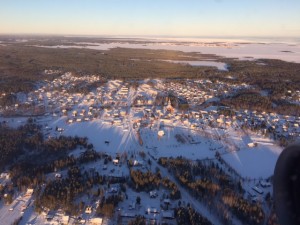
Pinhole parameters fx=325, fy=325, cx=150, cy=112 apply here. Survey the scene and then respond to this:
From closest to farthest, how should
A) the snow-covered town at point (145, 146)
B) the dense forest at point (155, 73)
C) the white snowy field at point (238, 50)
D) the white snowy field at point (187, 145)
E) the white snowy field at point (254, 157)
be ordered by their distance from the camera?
1. the snow-covered town at point (145, 146)
2. the white snowy field at point (254, 157)
3. the white snowy field at point (187, 145)
4. the dense forest at point (155, 73)
5. the white snowy field at point (238, 50)

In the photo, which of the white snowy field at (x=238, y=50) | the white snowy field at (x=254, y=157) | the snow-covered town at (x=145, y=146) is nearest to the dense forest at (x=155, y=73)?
the snow-covered town at (x=145, y=146)

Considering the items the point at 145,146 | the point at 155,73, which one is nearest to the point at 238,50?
the point at 155,73

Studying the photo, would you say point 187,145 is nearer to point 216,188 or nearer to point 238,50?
point 216,188

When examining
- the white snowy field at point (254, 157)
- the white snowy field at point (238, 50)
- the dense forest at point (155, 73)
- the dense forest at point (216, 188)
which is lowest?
the white snowy field at point (238, 50)

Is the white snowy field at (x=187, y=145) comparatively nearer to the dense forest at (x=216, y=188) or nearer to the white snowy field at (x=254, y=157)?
the white snowy field at (x=254, y=157)

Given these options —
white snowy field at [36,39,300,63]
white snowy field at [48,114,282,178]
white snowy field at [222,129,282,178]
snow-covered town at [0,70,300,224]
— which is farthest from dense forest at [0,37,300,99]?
white snowy field at [36,39,300,63]

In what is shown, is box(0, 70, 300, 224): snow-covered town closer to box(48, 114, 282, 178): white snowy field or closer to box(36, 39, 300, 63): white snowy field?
box(48, 114, 282, 178): white snowy field

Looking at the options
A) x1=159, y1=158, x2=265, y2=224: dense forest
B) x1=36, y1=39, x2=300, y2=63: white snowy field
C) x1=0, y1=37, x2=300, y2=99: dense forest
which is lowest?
x1=36, y1=39, x2=300, y2=63: white snowy field

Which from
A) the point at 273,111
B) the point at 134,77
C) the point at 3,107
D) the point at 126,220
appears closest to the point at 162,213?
the point at 126,220

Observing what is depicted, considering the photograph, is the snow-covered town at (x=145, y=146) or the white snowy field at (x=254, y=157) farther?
the white snowy field at (x=254, y=157)

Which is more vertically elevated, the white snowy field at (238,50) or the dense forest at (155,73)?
the dense forest at (155,73)
